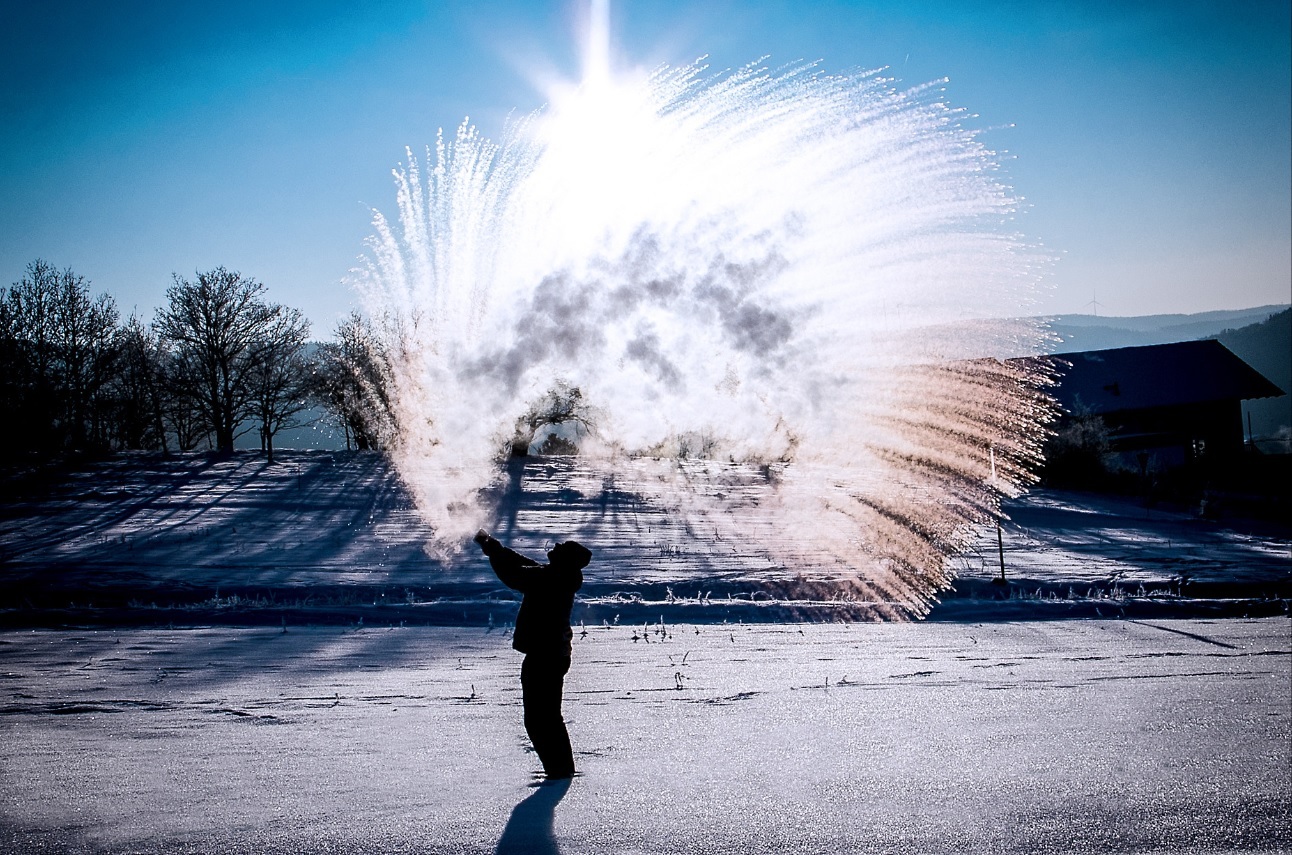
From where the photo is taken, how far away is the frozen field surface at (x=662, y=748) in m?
5.27

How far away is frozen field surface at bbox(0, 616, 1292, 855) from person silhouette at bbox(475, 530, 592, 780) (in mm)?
367

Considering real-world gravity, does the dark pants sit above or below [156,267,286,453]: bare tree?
below

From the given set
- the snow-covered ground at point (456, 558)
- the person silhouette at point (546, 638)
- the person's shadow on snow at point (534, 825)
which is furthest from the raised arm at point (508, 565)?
the snow-covered ground at point (456, 558)

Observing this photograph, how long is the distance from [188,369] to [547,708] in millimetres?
46200

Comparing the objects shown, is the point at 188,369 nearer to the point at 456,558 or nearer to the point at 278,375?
the point at 278,375

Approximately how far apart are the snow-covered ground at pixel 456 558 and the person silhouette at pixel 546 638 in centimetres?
828

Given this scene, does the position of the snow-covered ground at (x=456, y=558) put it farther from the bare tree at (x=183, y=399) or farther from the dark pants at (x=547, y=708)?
the bare tree at (x=183, y=399)

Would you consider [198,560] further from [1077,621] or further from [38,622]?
[1077,621]

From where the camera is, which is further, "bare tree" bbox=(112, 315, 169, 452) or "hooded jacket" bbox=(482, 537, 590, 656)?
"bare tree" bbox=(112, 315, 169, 452)

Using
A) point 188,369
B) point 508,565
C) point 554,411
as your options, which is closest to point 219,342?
point 188,369

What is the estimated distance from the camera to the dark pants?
5965mm

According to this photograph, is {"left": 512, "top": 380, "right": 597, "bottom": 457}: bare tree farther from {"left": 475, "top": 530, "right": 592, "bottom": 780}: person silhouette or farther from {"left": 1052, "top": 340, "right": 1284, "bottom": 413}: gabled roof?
{"left": 1052, "top": 340, "right": 1284, "bottom": 413}: gabled roof

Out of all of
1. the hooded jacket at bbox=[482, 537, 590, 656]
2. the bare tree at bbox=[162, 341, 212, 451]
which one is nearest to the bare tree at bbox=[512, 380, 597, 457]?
the hooded jacket at bbox=[482, 537, 590, 656]

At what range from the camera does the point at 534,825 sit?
17.3 feet
